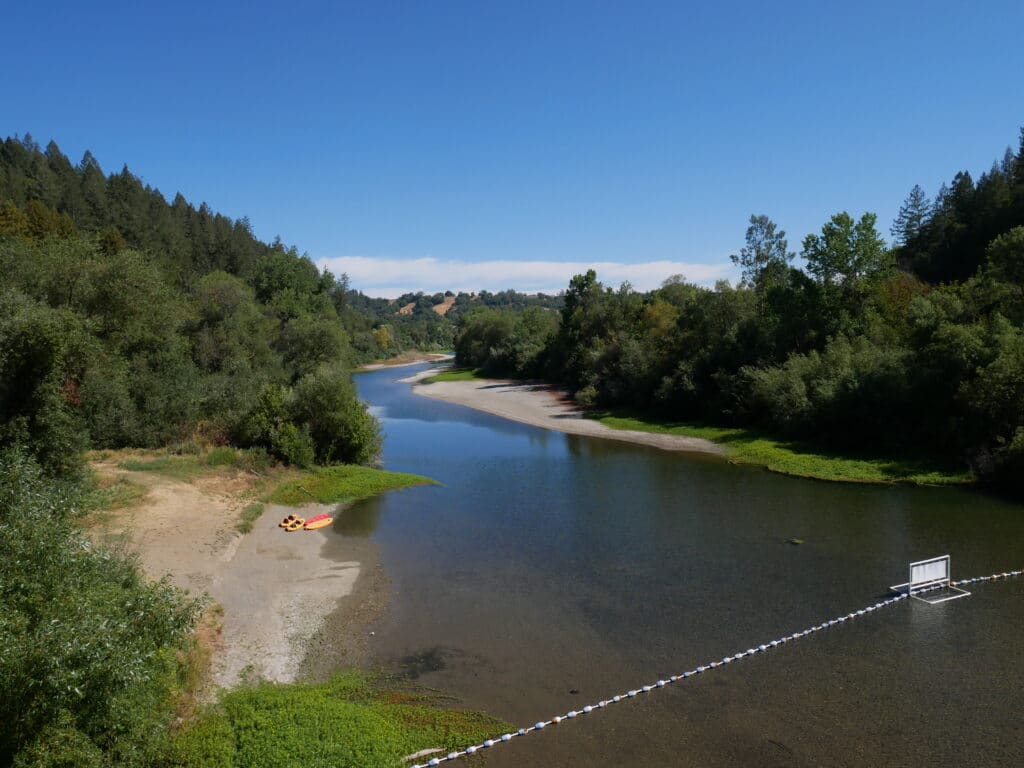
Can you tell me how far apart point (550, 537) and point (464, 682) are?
34.6 feet

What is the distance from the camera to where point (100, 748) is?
347 inches

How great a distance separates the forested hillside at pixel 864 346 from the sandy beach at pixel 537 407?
447cm

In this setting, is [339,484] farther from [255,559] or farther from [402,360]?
[402,360]

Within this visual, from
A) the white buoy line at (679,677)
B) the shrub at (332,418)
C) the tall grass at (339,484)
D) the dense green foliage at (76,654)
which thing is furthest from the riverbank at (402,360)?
the dense green foliage at (76,654)

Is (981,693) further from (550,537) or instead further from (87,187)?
(87,187)

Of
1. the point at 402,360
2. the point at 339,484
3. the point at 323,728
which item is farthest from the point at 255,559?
the point at 402,360

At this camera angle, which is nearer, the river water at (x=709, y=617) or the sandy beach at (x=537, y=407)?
the river water at (x=709, y=617)

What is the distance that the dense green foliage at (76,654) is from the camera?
27.1 ft

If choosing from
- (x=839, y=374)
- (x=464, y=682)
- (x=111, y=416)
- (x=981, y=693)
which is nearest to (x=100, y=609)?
(x=464, y=682)

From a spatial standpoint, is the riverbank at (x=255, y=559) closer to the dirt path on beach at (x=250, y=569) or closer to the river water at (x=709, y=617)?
the dirt path on beach at (x=250, y=569)

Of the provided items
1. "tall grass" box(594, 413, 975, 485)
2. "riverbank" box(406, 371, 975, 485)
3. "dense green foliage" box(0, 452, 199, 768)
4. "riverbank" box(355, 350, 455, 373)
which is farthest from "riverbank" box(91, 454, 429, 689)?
"riverbank" box(355, 350, 455, 373)

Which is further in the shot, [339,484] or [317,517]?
[339,484]

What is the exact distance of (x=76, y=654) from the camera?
331 inches

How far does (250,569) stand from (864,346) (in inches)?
1425
